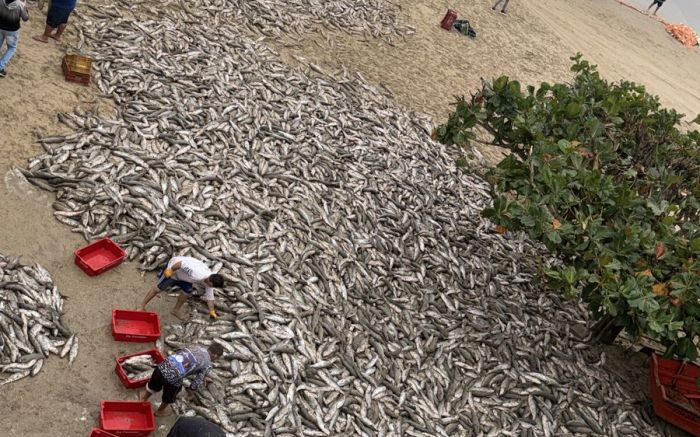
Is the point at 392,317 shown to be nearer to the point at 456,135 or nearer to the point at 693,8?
the point at 456,135

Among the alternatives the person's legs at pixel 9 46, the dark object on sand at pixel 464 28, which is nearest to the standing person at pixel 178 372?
the person's legs at pixel 9 46

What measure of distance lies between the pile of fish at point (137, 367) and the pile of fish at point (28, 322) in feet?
2.06

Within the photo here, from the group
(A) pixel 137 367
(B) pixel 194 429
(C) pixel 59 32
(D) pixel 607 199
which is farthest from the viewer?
(C) pixel 59 32

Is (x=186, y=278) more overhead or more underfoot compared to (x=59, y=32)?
Result: more underfoot

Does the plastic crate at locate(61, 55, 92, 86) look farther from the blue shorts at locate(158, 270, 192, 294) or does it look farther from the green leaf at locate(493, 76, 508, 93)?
the green leaf at locate(493, 76, 508, 93)

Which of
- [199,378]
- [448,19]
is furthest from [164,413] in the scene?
[448,19]

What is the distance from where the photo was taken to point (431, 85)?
17.0 meters

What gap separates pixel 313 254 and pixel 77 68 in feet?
17.9

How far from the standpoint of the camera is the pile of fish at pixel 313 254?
8188 mm

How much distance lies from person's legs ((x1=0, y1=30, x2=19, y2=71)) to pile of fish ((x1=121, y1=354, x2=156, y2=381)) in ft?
19.6

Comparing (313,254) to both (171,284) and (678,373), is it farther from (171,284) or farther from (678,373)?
(678,373)

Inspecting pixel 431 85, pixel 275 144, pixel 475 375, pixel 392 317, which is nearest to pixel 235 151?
pixel 275 144

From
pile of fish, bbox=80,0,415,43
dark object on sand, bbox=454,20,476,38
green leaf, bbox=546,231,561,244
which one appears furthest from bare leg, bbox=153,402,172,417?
dark object on sand, bbox=454,20,476,38

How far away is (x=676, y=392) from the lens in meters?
9.73
